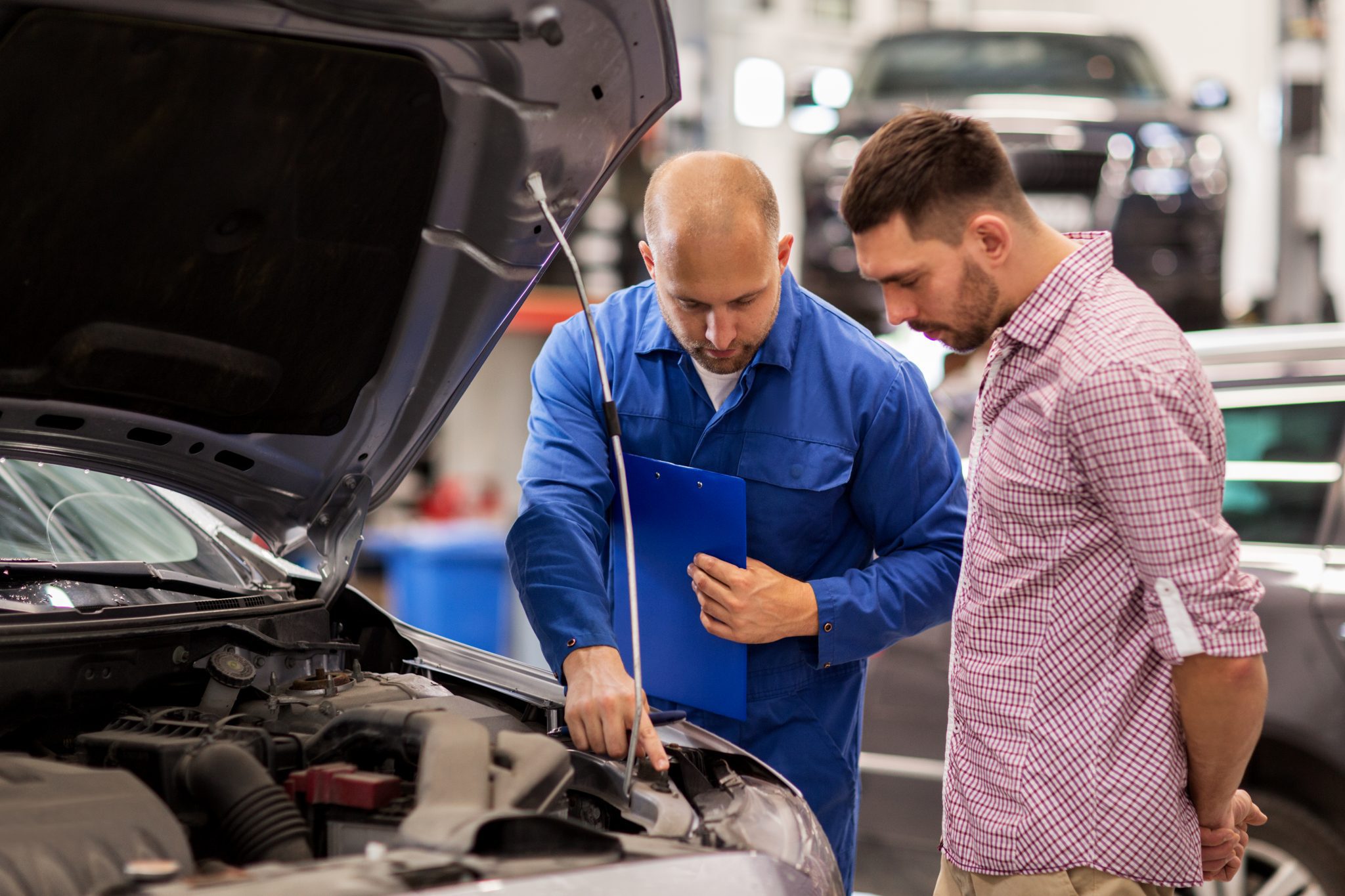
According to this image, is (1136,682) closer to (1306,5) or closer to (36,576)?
(36,576)

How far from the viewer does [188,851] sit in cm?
149

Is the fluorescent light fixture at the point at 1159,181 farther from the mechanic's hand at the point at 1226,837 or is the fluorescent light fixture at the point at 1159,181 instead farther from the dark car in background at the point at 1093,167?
the mechanic's hand at the point at 1226,837

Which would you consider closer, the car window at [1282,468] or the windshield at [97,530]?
the windshield at [97,530]

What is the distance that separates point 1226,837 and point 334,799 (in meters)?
1.18

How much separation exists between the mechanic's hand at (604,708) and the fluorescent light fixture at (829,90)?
5752mm

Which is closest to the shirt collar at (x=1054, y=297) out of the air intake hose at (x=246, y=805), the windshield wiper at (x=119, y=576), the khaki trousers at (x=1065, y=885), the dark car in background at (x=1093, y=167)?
the khaki trousers at (x=1065, y=885)

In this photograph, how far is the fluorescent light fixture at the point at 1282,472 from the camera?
3213 mm

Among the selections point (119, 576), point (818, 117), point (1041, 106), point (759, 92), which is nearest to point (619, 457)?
point (119, 576)

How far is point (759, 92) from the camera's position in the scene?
9039mm

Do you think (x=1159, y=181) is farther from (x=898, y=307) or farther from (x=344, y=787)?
(x=344, y=787)

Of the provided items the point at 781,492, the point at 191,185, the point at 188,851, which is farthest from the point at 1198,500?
the point at 191,185

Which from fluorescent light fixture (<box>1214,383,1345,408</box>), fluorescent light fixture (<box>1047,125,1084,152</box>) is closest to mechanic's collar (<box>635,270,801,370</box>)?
fluorescent light fixture (<box>1214,383,1345,408</box>)

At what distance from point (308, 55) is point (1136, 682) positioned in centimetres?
139

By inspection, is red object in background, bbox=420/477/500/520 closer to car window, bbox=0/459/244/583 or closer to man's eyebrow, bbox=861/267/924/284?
car window, bbox=0/459/244/583
